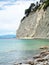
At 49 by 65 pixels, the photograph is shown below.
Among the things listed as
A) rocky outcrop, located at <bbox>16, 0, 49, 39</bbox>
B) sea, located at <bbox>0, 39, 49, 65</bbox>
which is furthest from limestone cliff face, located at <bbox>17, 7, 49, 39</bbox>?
sea, located at <bbox>0, 39, 49, 65</bbox>

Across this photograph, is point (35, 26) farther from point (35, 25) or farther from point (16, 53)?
point (16, 53)

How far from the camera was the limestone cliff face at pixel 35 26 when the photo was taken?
3019 inches

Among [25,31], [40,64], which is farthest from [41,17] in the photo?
[40,64]

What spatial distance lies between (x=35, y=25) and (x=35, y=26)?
2.16 feet

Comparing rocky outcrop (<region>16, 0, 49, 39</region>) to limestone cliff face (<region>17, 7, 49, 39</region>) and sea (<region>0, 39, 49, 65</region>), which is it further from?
sea (<region>0, 39, 49, 65</region>)

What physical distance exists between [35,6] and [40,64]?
253 feet

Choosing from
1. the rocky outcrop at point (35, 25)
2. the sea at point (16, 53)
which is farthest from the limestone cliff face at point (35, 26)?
the sea at point (16, 53)

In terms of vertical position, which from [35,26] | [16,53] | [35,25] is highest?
[16,53]

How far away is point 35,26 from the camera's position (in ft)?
273

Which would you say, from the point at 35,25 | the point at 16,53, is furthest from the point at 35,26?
the point at 16,53

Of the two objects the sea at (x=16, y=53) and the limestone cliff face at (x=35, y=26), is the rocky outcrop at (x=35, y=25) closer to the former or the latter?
the limestone cliff face at (x=35, y=26)

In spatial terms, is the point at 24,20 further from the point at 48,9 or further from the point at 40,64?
the point at 40,64

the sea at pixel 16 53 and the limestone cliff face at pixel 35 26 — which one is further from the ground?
the sea at pixel 16 53

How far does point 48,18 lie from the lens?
255ft
